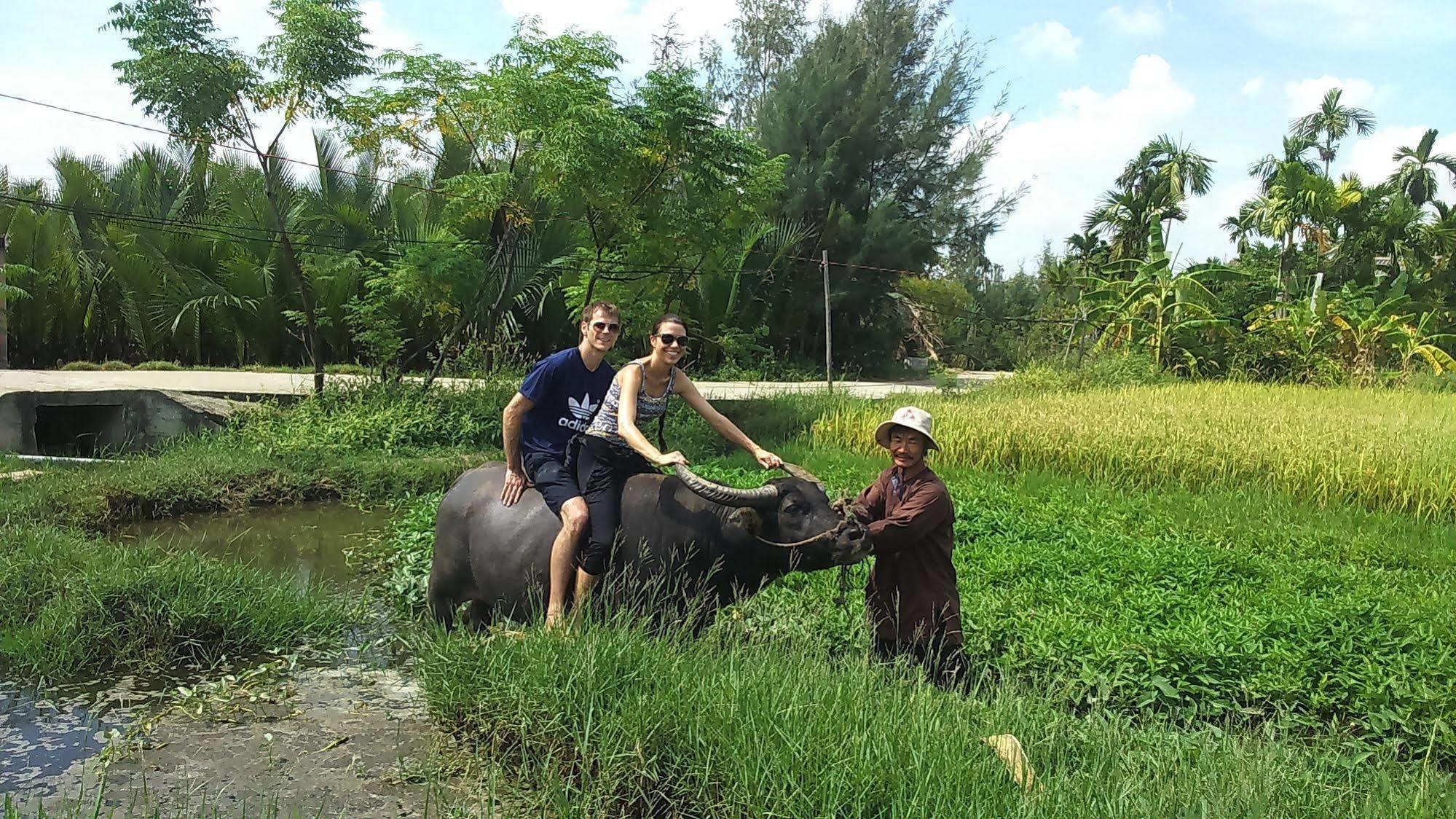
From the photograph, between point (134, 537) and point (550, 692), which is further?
point (134, 537)

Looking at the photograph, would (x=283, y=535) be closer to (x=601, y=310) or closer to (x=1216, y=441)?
(x=601, y=310)

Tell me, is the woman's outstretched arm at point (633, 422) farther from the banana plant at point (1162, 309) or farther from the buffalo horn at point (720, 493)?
the banana plant at point (1162, 309)

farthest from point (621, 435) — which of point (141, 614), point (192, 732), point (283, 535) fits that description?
point (283, 535)

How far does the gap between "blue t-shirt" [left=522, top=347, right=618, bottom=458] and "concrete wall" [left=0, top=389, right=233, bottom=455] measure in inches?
298

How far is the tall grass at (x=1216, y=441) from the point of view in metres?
7.12

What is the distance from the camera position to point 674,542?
3895 millimetres

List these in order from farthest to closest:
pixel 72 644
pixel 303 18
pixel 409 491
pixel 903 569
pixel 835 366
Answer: pixel 835 366 < pixel 303 18 < pixel 409 491 < pixel 72 644 < pixel 903 569

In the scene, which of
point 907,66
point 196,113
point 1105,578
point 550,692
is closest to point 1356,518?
point 1105,578

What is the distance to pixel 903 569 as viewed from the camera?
3498 mm

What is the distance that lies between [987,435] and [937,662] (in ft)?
19.3

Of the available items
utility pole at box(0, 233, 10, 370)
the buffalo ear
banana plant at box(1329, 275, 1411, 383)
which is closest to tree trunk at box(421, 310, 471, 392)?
utility pole at box(0, 233, 10, 370)

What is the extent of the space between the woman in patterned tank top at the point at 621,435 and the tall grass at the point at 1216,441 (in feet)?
→ 17.2

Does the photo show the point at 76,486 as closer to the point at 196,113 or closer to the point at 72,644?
the point at 72,644

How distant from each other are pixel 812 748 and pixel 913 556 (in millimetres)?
962
